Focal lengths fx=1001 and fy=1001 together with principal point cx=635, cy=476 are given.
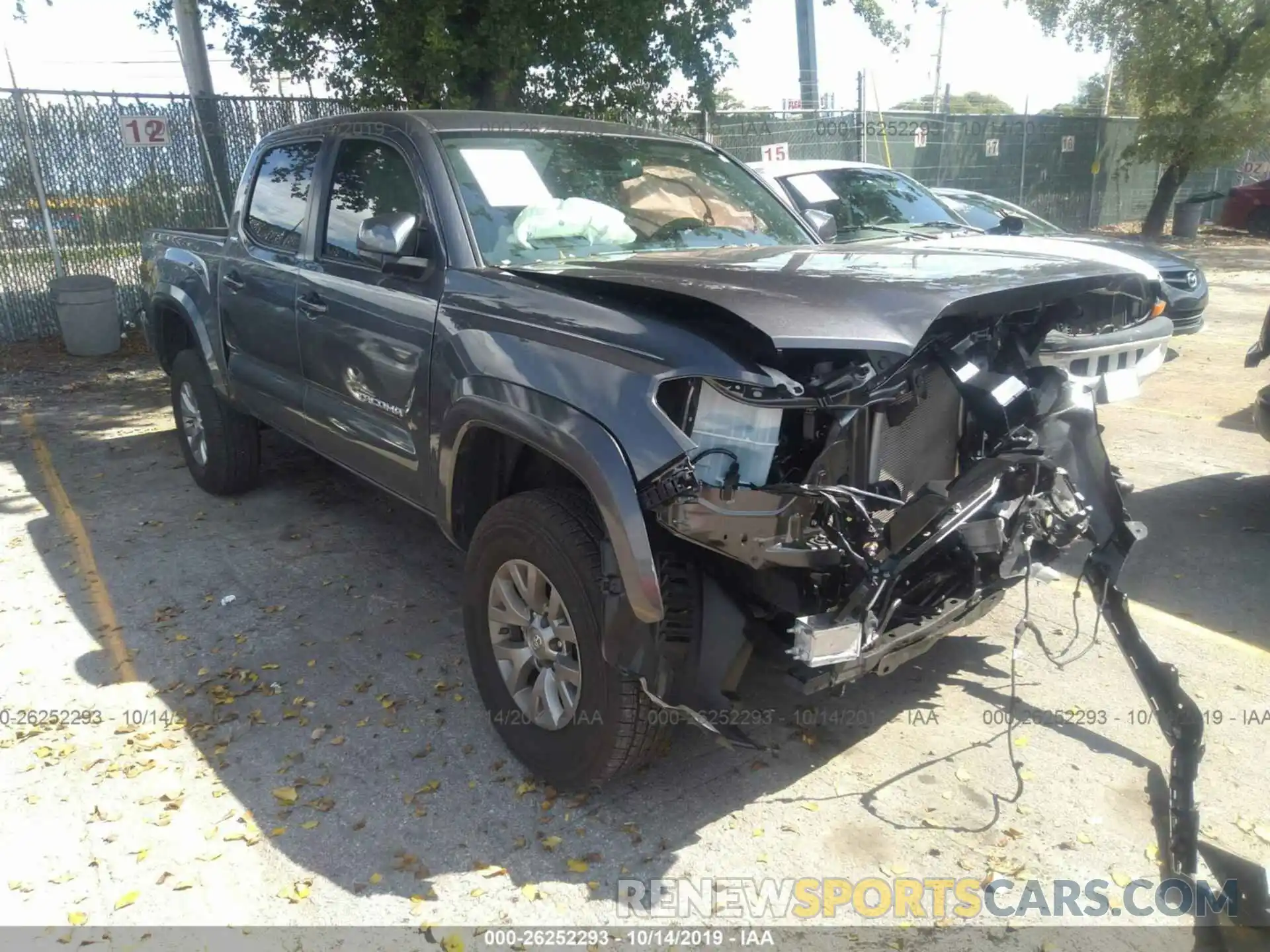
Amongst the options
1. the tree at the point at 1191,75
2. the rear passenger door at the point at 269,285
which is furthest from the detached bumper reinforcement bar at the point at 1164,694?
the tree at the point at 1191,75

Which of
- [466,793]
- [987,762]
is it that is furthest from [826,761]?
[466,793]

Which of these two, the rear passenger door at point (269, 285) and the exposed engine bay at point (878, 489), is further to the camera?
the rear passenger door at point (269, 285)

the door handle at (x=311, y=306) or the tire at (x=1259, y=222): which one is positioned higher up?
the door handle at (x=311, y=306)

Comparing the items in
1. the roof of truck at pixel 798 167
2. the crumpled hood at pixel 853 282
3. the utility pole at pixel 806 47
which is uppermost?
the utility pole at pixel 806 47

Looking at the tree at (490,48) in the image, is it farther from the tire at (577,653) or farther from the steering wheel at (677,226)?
the tire at (577,653)

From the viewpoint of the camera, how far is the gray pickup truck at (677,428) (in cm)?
263

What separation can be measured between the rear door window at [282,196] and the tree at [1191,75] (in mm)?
19128

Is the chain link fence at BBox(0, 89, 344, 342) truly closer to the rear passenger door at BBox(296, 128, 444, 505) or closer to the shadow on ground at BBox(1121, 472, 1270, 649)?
the rear passenger door at BBox(296, 128, 444, 505)

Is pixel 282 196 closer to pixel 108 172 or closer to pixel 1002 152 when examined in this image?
pixel 108 172

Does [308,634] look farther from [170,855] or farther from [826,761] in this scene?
[826,761]

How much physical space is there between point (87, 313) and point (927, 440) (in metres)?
10.2

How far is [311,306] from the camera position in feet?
14.3

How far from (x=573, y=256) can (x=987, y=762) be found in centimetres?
229

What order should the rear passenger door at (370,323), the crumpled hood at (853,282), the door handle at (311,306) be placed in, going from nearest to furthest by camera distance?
the crumpled hood at (853,282) → the rear passenger door at (370,323) → the door handle at (311,306)
